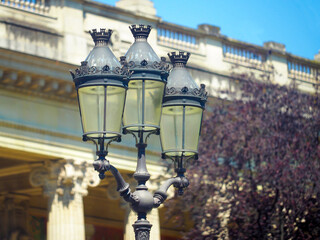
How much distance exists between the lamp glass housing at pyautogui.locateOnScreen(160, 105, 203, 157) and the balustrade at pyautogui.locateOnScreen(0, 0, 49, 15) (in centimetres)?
1170

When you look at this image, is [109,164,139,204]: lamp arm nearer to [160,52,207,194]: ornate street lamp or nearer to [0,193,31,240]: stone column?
[160,52,207,194]: ornate street lamp

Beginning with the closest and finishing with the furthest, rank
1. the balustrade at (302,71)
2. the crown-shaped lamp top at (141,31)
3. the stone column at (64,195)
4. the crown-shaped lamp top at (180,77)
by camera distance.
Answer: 1. the crown-shaped lamp top at (141,31)
2. the crown-shaped lamp top at (180,77)
3. the stone column at (64,195)
4. the balustrade at (302,71)

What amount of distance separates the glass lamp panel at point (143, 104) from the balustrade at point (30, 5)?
39.7ft

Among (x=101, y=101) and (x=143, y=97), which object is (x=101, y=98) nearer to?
(x=101, y=101)

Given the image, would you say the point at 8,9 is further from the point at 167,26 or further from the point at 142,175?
the point at 142,175

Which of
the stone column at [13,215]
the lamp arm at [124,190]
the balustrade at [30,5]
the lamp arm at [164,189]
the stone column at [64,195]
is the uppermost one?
the balustrade at [30,5]

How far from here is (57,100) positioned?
2292 cm

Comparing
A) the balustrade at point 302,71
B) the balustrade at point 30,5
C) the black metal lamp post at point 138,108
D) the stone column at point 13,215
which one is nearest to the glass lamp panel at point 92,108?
the black metal lamp post at point 138,108

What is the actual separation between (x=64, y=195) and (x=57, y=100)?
2.27 metres

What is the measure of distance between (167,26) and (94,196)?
5.92 m

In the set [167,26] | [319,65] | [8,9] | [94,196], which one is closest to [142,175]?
[8,9]

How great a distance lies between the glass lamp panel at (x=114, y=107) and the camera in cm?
1019

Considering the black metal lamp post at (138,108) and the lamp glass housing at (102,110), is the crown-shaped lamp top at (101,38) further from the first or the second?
the lamp glass housing at (102,110)

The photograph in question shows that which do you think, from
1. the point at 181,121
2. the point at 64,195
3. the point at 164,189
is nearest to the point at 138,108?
the point at 181,121
